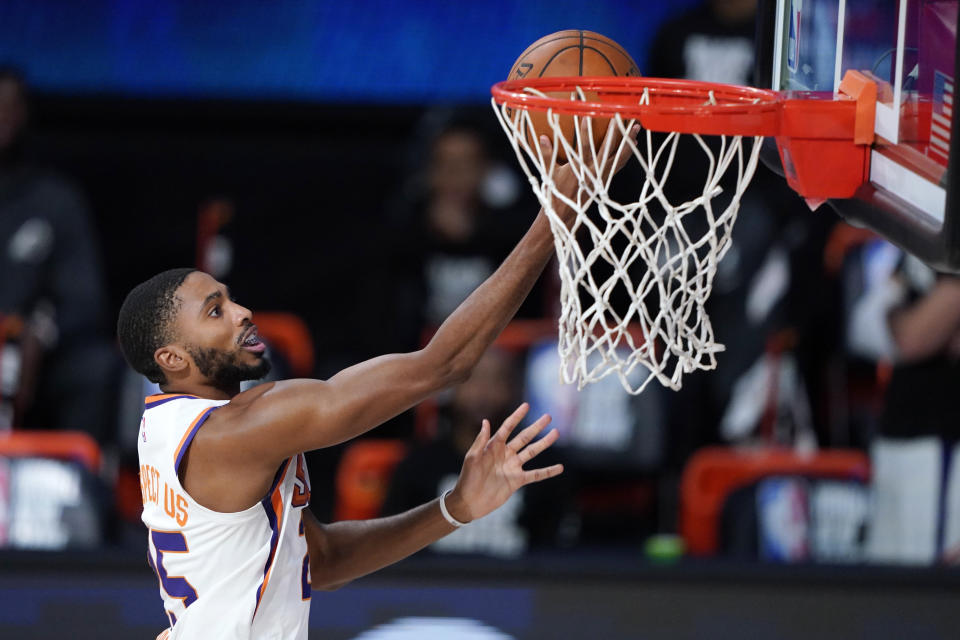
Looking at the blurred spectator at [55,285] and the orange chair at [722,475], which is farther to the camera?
the blurred spectator at [55,285]

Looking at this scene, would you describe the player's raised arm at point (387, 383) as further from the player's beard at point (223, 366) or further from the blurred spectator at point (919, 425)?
the blurred spectator at point (919, 425)

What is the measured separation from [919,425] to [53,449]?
3154 millimetres

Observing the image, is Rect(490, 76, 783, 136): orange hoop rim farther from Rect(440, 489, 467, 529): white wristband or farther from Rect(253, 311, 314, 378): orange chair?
Rect(253, 311, 314, 378): orange chair

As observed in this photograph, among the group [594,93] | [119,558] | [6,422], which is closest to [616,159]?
[594,93]

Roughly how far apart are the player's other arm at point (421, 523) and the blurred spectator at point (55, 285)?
2.92 meters

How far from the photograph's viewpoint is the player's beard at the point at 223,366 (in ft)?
10.0

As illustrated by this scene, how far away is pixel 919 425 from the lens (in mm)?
4785

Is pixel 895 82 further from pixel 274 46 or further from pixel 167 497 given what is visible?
pixel 274 46

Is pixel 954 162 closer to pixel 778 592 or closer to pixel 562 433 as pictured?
pixel 778 592

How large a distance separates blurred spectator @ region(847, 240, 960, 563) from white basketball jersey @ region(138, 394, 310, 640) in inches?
99.4

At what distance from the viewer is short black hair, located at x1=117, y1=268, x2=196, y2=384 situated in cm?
304

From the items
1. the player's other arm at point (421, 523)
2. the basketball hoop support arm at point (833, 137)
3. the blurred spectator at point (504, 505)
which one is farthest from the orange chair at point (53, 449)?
the basketball hoop support arm at point (833, 137)

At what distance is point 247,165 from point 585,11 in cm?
197

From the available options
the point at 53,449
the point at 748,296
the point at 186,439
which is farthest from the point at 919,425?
the point at 53,449
